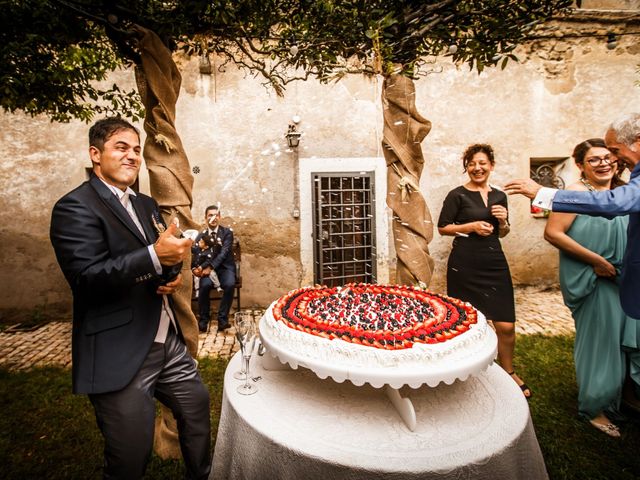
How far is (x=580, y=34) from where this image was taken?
6.36m

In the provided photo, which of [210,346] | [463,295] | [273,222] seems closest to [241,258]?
[273,222]

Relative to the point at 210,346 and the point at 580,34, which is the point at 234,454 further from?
the point at 580,34

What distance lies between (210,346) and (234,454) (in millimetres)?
3157

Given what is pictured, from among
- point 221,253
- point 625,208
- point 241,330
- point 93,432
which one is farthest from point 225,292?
point 625,208

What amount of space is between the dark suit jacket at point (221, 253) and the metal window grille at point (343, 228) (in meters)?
1.57

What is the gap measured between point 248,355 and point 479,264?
6.93 feet

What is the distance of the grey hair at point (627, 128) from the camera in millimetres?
1840

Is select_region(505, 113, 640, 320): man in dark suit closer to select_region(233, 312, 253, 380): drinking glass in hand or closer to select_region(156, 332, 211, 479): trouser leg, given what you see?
select_region(233, 312, 253, 380): drinking glass in hand

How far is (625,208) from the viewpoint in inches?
70.8

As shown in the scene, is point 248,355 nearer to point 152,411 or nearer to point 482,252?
point 152,411

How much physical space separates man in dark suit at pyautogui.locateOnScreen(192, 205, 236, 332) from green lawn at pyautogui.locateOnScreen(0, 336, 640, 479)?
143cm

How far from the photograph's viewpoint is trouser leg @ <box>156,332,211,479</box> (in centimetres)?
189

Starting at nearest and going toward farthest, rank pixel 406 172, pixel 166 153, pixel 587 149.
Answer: pixel 166 153 → pixel 406 172 → pixel 587 149

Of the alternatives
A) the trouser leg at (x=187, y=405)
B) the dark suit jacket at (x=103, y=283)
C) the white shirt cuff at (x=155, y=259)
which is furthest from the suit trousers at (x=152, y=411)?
the white shirt cuff at (x=155, y=259)
